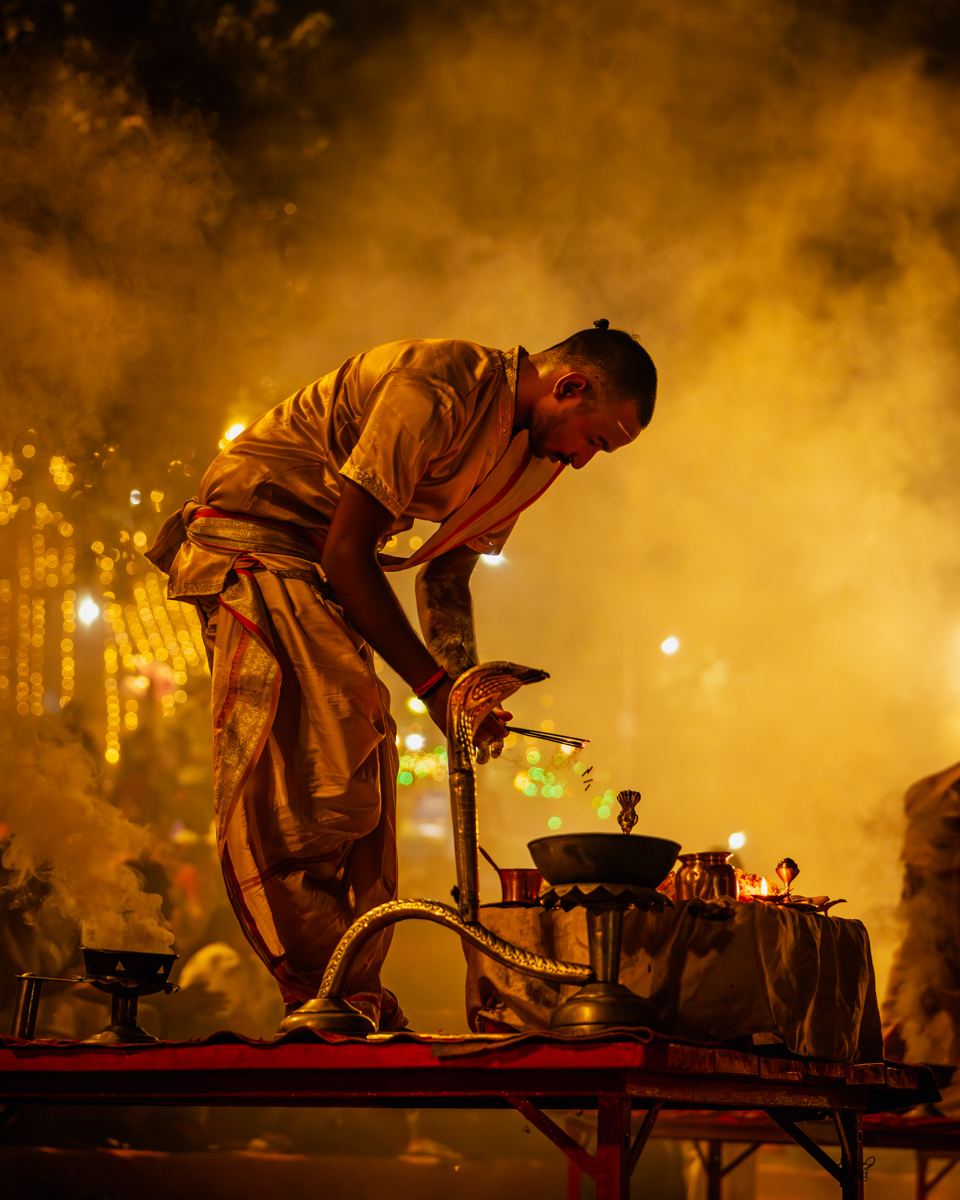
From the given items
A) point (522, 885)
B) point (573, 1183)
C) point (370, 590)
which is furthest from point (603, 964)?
Answer: point (573, 1183)

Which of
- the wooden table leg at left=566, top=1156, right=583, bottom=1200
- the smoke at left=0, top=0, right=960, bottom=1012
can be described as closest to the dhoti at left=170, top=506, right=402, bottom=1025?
the wooden table leg at left=566, top=1156, right=583, bottom=1200

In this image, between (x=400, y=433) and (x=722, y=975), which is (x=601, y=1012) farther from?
(x=400, y=433)

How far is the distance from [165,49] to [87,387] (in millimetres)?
1980

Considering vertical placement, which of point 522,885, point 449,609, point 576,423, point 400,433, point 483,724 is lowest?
point 522,885

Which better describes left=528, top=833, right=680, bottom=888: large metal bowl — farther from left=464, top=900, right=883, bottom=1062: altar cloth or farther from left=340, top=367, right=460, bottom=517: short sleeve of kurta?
left=340, top=367, right=460, bottom=517: short sleeve of kurta

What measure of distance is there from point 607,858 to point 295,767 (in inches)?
31.4

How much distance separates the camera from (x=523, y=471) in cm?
256

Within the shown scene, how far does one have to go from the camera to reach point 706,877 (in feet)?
7.14

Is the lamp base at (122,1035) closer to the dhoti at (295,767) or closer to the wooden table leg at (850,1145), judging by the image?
the dhoti at (295,767)

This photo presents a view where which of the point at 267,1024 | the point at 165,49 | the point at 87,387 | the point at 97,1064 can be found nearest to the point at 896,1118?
the point at 97,1064

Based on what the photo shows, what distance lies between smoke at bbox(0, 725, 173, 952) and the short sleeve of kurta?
3.95 meters

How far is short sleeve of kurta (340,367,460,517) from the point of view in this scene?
2.11 metres

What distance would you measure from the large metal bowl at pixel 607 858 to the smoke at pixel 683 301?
17.0ft

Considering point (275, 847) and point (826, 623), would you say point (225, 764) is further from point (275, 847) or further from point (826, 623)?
point (826, 623)
